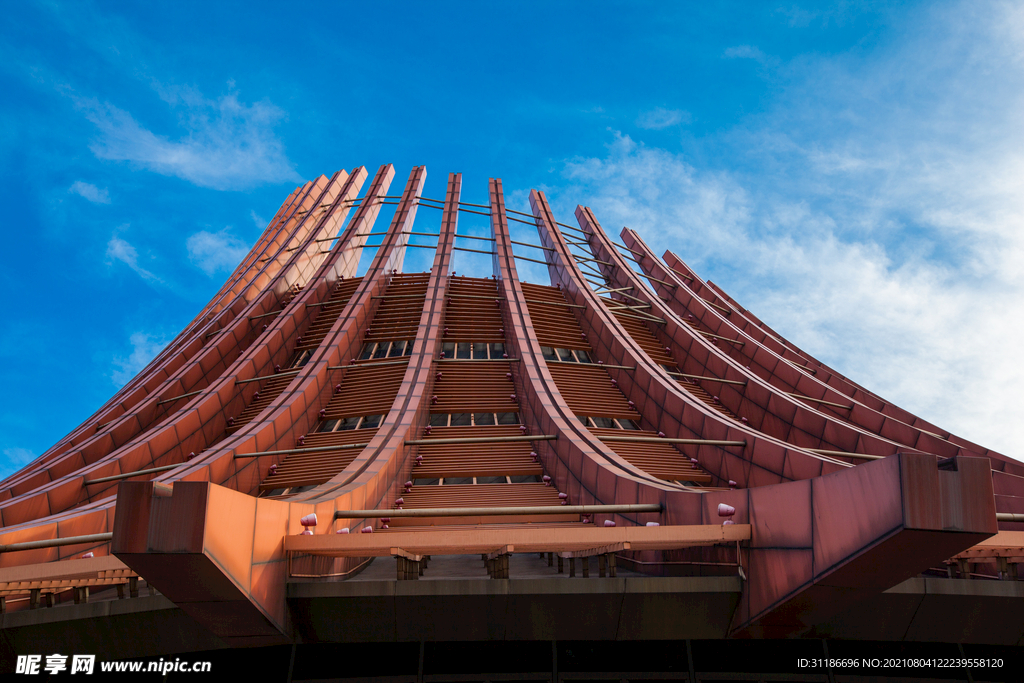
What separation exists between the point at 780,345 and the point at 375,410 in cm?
1622

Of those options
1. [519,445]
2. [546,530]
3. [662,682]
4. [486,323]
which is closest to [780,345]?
[486,323]

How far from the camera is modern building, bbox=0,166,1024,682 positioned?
660 cm

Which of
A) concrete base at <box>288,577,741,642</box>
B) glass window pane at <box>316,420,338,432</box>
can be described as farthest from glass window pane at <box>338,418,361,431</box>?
concrete base at <box>288,577,741,642</box>

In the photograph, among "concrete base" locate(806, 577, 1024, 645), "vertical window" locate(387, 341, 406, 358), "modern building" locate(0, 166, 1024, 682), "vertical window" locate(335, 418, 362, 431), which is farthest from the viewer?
"vertical window" locate(387, 341, 406, 358)

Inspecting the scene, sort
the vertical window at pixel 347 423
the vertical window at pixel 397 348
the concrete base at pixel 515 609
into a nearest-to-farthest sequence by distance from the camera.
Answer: the concrete base at pixel 515 609 → the vertical window at pixel 347 423 → the vertical window at pixel 397 348

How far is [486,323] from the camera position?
2016 cm

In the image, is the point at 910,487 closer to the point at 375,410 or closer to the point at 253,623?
the point at 253,623

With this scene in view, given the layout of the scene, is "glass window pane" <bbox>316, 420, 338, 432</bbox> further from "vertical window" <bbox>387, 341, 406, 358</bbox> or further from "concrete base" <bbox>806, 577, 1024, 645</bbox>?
"concrete base" <bbox>806, 577, 1024, 645</bbox>

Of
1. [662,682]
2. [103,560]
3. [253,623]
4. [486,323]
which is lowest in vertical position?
[662,682]

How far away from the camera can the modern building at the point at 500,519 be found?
660 centimetres

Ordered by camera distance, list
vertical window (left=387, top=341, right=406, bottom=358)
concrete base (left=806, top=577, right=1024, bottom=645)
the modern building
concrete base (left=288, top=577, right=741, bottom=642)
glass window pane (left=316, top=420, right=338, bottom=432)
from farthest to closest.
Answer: vertical window (left=387, top=341, right=406, bottom=358) → glass window pane (left=316, top=420, right=338, bottom=432) → concrete base (left=806, top=577, right=1024, bottom=645) → concrete base (left=288, top=577, right=741, bottom=642) → the modern building

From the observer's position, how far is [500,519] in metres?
13.2

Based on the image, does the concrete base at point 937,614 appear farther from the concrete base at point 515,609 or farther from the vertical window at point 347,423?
the vertical window at point 347,423

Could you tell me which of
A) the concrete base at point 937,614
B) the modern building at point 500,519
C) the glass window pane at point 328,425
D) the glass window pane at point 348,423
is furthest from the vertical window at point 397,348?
the concrete base at point 937,614
